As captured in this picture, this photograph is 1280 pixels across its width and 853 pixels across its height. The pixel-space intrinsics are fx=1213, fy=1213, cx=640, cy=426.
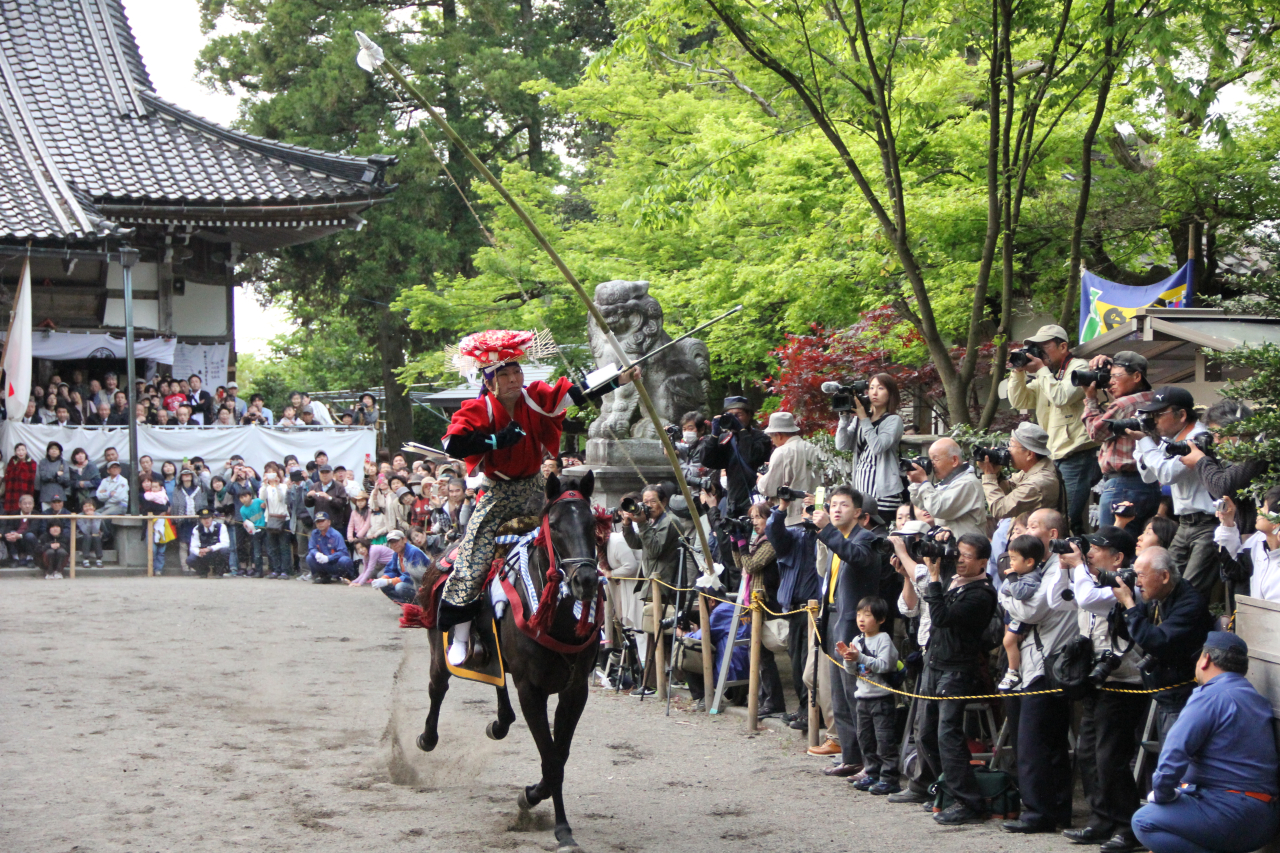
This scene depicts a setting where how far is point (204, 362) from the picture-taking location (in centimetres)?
2191

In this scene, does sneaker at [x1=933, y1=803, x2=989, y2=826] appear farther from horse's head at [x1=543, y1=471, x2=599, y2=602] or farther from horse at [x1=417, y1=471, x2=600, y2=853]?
horse's head at [x1=543, y1=471, x2=599, y2=602]

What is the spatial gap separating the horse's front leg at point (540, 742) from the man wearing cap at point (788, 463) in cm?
309

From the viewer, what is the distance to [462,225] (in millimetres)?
27078

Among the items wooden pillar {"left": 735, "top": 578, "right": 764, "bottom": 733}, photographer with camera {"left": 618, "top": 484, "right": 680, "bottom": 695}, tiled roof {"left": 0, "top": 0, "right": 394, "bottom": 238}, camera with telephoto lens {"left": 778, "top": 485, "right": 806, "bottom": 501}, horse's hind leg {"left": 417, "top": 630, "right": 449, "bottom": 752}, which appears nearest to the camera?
horse's hind leg {"left": 417, "top": 630, "right": 449, "bottom": 752}

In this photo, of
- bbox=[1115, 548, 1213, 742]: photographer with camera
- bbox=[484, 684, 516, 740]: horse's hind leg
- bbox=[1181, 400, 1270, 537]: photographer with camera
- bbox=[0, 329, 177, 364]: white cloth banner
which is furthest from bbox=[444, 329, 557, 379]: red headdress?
bbox=[0, 329, 177, 364]: white cloth banner

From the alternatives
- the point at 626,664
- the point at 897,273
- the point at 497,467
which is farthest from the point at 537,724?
the point at 897,273

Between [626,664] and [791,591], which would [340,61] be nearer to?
[626,664]

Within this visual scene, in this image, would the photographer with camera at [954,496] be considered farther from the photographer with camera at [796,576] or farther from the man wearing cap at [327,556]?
the man wearing cap at [327,556]

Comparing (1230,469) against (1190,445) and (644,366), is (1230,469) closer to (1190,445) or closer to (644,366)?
(1190,445)

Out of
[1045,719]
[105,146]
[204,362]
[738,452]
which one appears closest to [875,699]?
[1045,719]

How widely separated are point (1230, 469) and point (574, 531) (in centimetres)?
346

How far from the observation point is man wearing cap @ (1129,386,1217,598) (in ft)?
21.7

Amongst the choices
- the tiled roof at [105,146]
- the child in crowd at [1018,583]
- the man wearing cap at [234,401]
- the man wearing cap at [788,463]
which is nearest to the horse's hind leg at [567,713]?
the child in crowd at [1018,583]

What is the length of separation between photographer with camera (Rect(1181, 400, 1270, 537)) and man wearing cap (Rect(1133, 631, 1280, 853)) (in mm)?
1167
